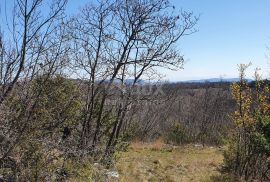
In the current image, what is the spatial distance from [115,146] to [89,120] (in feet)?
5.00

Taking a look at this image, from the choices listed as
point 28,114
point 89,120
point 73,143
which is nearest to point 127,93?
point 89,120

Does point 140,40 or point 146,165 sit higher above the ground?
point 140,40

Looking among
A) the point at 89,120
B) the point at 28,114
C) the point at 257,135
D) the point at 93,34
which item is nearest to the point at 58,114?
the point at 28,114

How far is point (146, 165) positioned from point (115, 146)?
269cm

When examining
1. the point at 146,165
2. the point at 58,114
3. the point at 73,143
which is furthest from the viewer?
the point at 146,165

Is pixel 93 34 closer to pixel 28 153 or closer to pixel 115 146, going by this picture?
pixel 115 146

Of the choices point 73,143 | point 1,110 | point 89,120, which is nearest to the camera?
point 1,110

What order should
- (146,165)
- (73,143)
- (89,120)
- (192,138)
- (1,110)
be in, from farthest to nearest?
(192,138) → (146,165) → (89,120) → (73,143) → (1,110)

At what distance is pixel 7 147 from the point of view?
22.7 ft

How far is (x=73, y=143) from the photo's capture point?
9.00 m

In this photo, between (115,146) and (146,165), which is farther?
(146,165)

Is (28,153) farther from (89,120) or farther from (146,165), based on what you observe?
(146,165)

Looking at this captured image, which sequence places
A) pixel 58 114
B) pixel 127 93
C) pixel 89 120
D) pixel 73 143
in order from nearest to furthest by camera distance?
1. pixel 58 114
2. pixel 73 143
3. pixel 89 120
4. pixel 127 93

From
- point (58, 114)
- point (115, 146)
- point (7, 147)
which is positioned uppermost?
point (58, 114)
